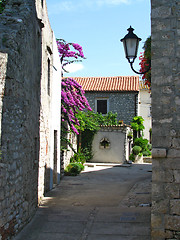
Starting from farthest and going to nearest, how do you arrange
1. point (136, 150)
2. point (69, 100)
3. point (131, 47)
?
point (136, 150) → point (69, 100) → point (131, 47)

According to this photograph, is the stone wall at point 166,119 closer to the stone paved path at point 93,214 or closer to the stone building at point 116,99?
the stone paved path at point 93,214

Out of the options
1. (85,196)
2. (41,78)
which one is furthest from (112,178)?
(41,78)

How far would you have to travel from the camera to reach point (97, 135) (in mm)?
20047

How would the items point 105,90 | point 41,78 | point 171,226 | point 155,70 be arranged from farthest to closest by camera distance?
point 105,90
point 41,78
point 155,70
point 171,226

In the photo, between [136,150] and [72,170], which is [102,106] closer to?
[136,150]

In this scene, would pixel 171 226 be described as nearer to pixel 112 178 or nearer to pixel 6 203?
pixel 6 203

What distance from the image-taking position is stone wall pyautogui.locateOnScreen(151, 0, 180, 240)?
469cm

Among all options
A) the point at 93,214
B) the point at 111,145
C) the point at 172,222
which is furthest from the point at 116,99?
the point at 172,222

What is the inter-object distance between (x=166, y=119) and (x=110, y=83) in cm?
1962

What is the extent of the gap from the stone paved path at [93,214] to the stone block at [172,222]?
57 cm

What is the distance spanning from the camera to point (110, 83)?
2423 cm

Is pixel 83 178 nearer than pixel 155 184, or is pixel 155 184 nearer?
pixel 155 184

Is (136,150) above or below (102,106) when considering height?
below

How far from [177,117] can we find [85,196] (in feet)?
16.8
